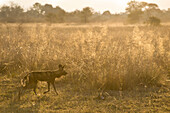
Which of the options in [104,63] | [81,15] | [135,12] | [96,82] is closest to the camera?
[96,82]

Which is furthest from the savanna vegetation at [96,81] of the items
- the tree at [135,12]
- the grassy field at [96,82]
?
the tree at [135,12]

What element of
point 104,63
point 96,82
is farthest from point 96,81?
point 104,63

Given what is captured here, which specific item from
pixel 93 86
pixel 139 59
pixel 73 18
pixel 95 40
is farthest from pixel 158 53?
pixel 73 18

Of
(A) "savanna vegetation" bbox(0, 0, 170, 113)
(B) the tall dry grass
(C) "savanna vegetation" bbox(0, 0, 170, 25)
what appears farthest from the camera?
(C) "savanna vegetation" bbox(0, 0, 170, 25)

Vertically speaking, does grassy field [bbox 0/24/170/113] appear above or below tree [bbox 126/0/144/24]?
below

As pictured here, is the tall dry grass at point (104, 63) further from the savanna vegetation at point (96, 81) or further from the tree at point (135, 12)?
the tree at point (135, 12)

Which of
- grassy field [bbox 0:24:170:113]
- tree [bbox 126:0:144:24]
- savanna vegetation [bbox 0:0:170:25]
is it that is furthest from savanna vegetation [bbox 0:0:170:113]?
tree [bbox 126:0:144:24]

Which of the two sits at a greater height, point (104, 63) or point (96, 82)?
point (104, 63)

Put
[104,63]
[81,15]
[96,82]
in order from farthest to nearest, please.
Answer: [81,15]
[104,63]
[96,82]

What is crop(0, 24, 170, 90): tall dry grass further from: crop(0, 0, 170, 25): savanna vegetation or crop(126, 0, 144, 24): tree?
crop(126, 0, 144, 24): tree

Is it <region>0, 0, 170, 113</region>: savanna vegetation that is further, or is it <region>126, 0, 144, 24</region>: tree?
<region>126, 0, 144, 24</region>: tree

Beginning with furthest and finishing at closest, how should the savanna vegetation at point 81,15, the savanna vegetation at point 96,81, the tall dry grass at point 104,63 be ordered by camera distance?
the savanna vegetation at point 81,15 < the tall dry grass at point 104,63 < the savanna vegetation at point 96,81

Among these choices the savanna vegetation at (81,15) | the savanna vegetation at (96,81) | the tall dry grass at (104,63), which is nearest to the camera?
the savanna vegetation at (96,81)

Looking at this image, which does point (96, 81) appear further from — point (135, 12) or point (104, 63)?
point (135, 12)
